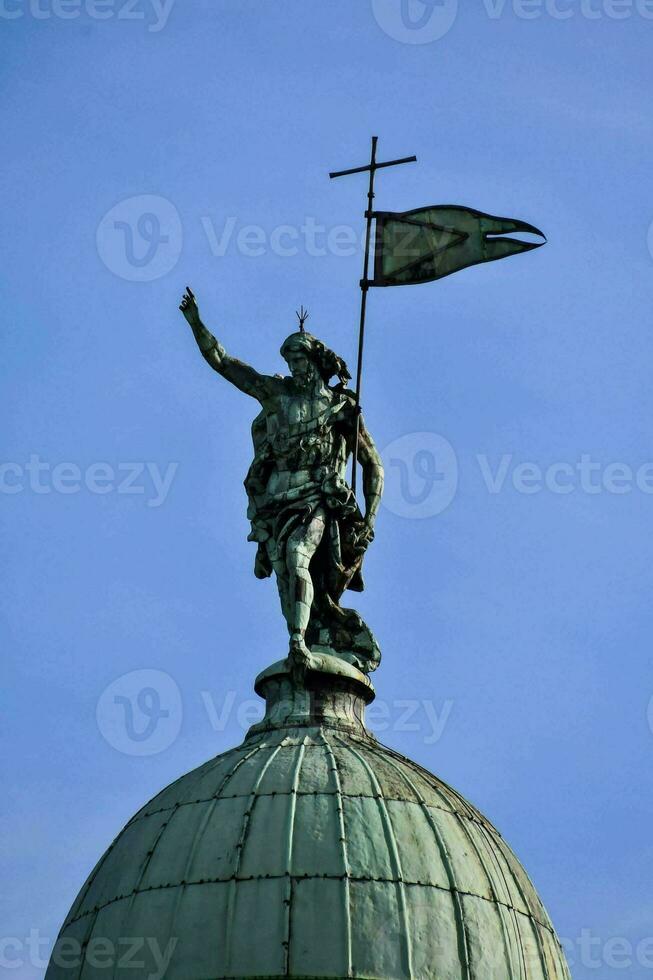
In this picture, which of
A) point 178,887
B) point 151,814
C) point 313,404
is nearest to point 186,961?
point 178,887

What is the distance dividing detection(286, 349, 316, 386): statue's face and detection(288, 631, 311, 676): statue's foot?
4.93 meters

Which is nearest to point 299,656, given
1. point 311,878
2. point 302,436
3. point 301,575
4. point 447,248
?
point 301,575

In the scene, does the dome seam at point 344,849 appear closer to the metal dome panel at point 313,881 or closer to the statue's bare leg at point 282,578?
the metal dome panel at point 313,881

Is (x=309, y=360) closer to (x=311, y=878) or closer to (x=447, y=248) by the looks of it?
(x=447, y=248)

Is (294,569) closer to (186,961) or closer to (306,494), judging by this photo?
(306,494)

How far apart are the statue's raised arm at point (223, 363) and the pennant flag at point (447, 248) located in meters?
3.19

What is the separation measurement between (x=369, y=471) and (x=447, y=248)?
4575mm

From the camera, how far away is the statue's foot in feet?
117

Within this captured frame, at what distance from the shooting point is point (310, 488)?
123 feet

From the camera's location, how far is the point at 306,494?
37.3 m

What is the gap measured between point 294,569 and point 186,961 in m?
8.05

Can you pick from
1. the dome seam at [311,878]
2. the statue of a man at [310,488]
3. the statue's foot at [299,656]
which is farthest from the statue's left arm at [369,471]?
the dome seam at [311,878]

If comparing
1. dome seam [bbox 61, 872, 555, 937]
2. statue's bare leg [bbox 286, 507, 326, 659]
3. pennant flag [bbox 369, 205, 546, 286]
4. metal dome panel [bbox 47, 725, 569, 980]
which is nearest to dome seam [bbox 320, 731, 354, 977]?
metal dome panel [bbox 47, 725, 569, 980]

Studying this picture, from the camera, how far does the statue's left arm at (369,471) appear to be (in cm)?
3828
